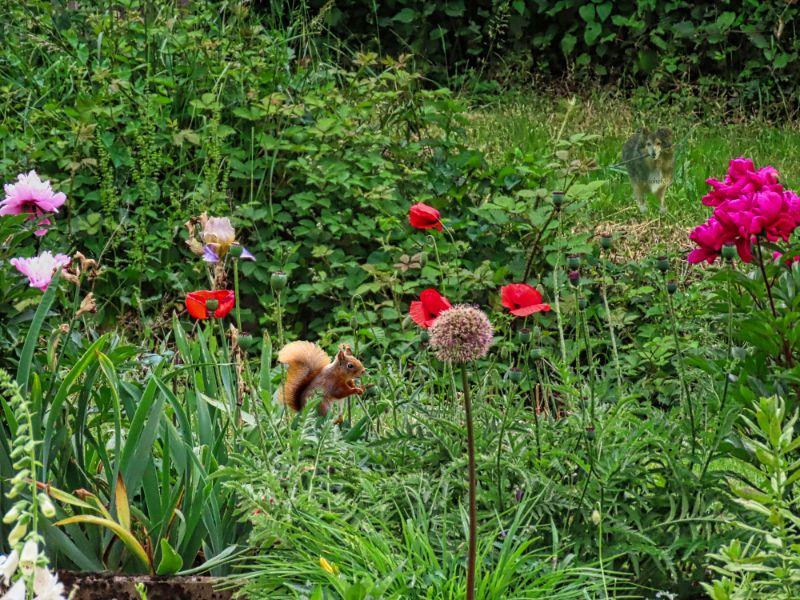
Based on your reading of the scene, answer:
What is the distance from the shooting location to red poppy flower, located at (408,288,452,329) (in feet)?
7.77

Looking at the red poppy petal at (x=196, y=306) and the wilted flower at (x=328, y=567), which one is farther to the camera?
the red poppy petal at (x=196, y=306)

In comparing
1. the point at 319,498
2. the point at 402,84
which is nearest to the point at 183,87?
the point at 402,84

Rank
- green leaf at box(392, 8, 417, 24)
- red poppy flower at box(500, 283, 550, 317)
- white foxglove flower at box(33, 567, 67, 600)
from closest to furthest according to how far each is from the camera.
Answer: white foxglove flower at box(33, 567, 67, 600)
red poppy flower at box(500, 283, 550, 317)
green leaf at box(392, 8, 417, 24)

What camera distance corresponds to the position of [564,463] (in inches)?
96.9

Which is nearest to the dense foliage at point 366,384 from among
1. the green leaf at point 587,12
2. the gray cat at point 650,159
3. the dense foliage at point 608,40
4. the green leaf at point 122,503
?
the green leaf at point 122,503

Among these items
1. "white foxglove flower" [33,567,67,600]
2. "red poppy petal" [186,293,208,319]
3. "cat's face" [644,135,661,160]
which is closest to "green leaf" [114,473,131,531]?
"red poppy petal" [186,293,208,319]

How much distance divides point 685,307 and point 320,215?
5.58 ft

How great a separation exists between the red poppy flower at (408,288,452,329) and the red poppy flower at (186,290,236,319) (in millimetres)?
406

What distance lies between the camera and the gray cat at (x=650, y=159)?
4129mm

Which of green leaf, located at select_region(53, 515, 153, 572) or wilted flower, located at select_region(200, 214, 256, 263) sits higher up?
wilted flower, located at select_region(200, 214, 256, 263)

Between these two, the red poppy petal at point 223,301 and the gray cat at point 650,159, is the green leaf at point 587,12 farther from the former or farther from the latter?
the red poppy petal at point 223,301

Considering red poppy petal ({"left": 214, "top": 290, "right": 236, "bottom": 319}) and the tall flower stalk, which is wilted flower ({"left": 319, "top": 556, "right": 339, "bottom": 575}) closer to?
the tall flower stalk

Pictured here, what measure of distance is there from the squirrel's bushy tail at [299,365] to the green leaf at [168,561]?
0.42 metres

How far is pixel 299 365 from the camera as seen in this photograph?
2500mm
